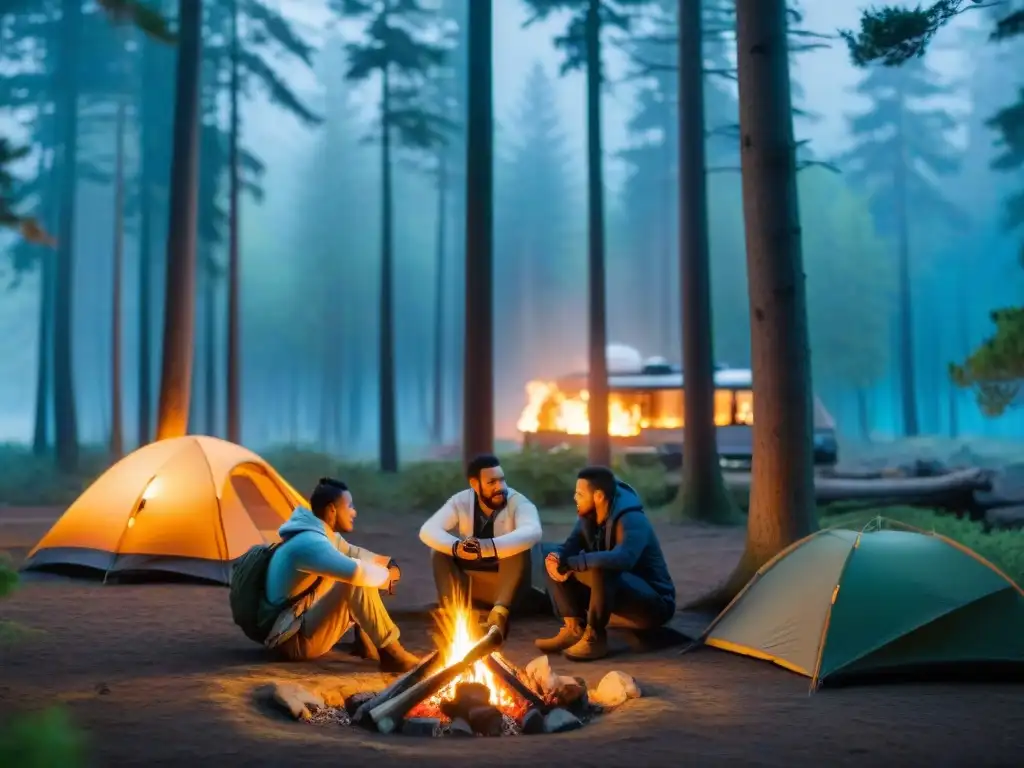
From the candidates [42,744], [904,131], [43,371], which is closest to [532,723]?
[42,744]

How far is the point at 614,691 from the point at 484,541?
1537mm

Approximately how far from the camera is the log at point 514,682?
16.6ft

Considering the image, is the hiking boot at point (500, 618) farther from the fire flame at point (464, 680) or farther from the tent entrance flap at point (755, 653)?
the tent entrance flap at point (755, 653)

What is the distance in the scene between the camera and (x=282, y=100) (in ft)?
74.9

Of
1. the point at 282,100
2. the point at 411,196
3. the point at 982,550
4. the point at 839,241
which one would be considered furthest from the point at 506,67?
the point at 982,550

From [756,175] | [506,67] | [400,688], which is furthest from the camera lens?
[506,67]

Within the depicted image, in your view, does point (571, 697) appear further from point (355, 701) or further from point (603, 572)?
point (603, 572)

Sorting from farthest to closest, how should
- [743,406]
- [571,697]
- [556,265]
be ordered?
[556,265], [743,406], [571,697]

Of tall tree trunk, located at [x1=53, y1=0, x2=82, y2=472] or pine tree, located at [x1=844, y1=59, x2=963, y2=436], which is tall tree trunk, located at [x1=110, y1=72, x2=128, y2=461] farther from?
pine tree, located at [x1=844, y1=59, x2=963, y2=436]

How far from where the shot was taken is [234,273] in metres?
22.9

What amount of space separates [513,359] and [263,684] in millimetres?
53622

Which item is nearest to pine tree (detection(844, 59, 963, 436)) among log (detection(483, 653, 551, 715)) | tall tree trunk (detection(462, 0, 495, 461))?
tall tree trunk (detection(462, 0, 495, 461))

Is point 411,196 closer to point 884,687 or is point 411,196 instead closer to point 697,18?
point 697,18

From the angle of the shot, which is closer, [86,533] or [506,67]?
[86,533]
